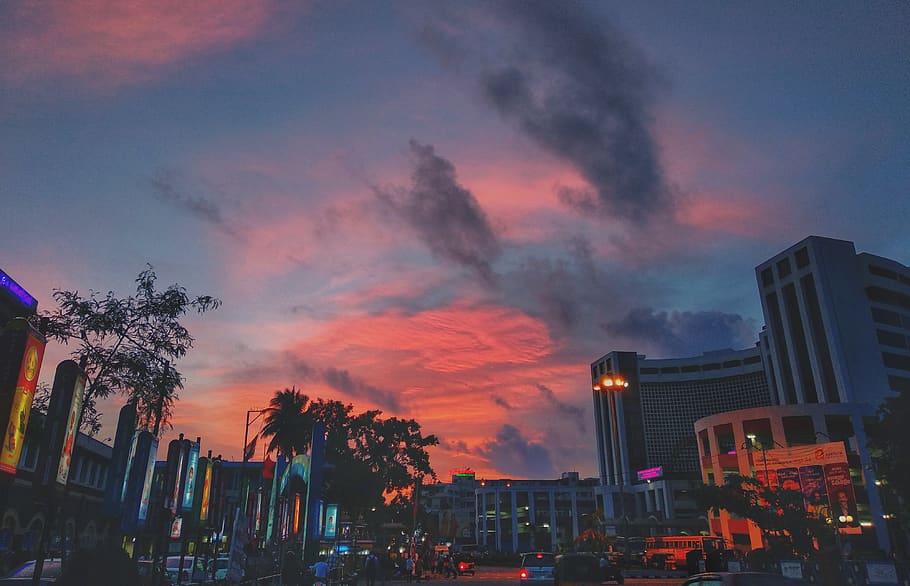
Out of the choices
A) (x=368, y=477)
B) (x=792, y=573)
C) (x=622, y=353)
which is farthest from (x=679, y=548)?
(x=622, y=353)

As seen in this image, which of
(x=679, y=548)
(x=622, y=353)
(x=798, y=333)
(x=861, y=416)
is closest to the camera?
(x=679, y=548)

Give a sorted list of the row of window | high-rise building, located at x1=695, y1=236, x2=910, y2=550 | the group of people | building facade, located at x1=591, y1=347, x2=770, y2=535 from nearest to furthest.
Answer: the group of people, high-rise building, located at x1=695, y1=236, x2=910, y2=550, the row of window, building facade, located at x1=591, y1=347, x2=770, y2=535

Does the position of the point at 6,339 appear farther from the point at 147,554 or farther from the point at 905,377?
the point at 905,377

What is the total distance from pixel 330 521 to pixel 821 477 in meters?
39.0

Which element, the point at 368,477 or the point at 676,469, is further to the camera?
the point at 676,469

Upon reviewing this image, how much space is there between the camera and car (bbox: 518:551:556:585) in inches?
878

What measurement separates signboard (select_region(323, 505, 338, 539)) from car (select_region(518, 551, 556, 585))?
70.2 ft

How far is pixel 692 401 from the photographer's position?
116m

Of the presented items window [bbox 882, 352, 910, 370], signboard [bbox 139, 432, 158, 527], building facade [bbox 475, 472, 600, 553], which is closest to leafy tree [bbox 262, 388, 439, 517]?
signboard [bbox 139, 432, 158, 527]

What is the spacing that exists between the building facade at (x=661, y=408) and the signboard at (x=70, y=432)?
101858 millimetres

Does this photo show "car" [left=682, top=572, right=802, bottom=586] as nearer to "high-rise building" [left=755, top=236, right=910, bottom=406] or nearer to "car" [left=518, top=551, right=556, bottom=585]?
"car" [left=518, top=551, right=556, bottom=585]

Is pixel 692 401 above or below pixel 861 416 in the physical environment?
above

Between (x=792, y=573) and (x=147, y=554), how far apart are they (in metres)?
52.1

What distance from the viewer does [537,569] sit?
74.3ft
